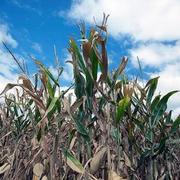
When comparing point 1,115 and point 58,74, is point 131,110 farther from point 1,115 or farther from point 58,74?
point 1,115

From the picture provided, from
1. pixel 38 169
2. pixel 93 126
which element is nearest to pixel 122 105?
pixel 93 126

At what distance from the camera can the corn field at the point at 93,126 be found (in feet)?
6.95

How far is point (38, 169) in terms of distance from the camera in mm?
2188

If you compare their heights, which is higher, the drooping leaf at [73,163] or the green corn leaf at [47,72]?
the green corn leaf at [47,72]

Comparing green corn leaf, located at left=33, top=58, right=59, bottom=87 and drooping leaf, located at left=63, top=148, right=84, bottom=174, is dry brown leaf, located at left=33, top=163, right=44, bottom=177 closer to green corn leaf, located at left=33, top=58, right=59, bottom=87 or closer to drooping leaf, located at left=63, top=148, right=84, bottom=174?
drooping leaf, located at left=63, top=148, right=84, bottom=174

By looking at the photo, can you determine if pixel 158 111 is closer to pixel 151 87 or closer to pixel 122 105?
pixel 151 87

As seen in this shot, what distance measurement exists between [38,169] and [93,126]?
16.3 inches

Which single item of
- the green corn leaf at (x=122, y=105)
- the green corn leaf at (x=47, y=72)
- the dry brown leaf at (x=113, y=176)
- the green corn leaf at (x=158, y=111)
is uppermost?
the green corn leaf at (x=47, y=72)

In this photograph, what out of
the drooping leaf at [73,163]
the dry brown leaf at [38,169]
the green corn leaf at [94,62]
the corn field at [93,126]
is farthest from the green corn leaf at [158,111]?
the dry brown leaf at [38,169]

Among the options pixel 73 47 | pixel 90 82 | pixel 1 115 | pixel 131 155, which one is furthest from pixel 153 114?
pixel 1 115

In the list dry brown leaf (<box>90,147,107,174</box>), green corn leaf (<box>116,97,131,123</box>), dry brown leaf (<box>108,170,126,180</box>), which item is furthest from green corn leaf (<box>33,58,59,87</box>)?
dry brown leaf (<box>108,170,126,180</box>)

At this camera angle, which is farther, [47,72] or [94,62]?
[47,72]

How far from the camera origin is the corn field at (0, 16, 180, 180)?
2119mm

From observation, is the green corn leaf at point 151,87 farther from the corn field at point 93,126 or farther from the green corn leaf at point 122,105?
the green corn leaf at point 122,105
